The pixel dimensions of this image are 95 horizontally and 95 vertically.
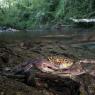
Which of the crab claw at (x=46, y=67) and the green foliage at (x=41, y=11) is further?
the green foliage at (x=41, y=11)

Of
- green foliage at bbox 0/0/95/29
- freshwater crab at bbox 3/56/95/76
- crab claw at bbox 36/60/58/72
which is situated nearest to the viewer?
freshwater crab at bbox 3/56/95/76

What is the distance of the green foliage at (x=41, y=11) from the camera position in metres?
35.4

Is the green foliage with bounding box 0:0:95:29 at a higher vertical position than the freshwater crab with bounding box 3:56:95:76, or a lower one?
lower

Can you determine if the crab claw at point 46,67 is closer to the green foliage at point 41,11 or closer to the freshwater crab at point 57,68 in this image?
the freshwater crab at point 57,68

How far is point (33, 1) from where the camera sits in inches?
1922

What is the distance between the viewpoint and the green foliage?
1395 inches

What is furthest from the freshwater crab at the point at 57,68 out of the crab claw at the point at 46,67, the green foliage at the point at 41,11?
the green foliage at the point at 41,11

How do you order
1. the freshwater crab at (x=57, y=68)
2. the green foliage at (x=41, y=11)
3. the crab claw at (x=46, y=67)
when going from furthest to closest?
the green foliage at (x=41, y=11) < the crab claw at (x=46, y=67) < the freshwater crab at (x=57, y=68)

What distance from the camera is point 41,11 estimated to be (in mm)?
43281

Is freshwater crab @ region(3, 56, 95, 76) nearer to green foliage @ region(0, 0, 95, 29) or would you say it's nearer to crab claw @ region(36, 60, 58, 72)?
crab claw @ region(36, 60, 58, 72)

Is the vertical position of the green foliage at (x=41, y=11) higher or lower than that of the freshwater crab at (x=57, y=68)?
lower

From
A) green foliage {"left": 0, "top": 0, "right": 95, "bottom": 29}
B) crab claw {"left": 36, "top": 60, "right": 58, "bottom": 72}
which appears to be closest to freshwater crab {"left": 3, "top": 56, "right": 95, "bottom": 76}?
crab claw {"left": 36, "top": 60, "right": 58, "bottom": 72}

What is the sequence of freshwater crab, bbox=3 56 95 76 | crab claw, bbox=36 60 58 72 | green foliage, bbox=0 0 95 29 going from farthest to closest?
green foliage, bbox=0 0 95 29, crab claw, bbox=36 60 58 72, freshwater crab, bbox=3 56 95 76

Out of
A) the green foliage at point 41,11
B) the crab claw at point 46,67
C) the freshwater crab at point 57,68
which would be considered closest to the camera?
the freshwater crab at point 57,68
